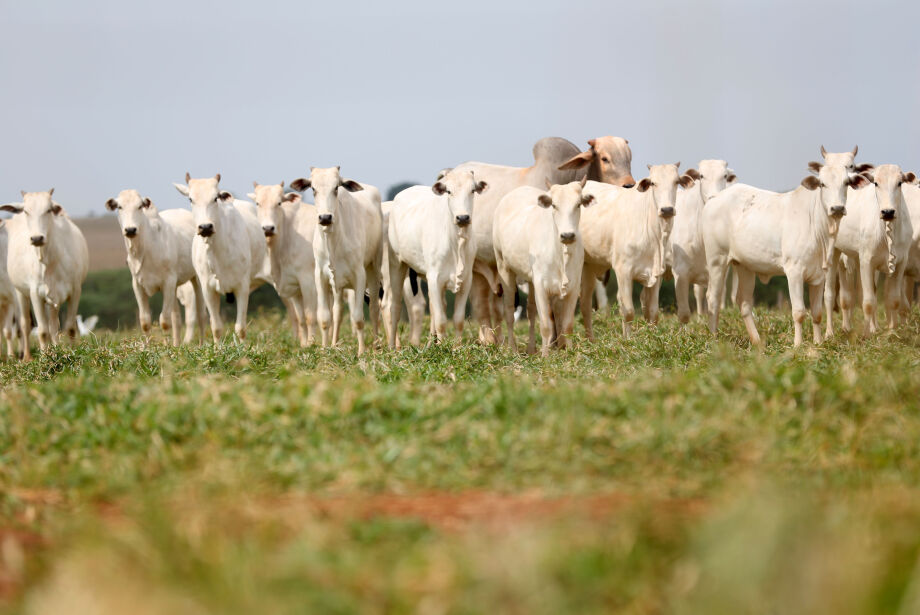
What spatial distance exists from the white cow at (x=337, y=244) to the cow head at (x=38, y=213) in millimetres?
3361

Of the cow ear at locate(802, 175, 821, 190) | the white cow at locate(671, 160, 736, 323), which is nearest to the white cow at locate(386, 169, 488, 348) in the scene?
the white cow at locate(671, 160, 736, 323)

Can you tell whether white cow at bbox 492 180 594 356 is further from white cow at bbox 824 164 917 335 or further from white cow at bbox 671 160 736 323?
white cow at bbox 824 164 917 335

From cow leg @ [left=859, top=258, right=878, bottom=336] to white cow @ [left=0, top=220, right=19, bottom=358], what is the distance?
12123 mm

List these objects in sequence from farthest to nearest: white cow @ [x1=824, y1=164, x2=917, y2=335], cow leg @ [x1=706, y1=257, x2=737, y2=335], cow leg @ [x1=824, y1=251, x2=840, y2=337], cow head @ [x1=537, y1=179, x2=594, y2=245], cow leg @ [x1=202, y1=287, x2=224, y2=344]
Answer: cow leg @ [x1=202, y1=287, x2=224, y2=344] → cow leg @ [x1=706, y1=257, x2=737, y2=335] → cow leg @ [x1=824, y1=251, x2=840, y2=337] → white cow @ [x1=824, y1=164, x2=917, y2=335] → cow head @ [x1=537, y1=179, x2=594, y2=245]

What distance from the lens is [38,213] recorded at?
49.4ft

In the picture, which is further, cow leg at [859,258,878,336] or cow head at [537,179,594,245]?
cow leg at [859,258,878,336]

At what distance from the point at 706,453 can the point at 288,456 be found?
81.5 inches

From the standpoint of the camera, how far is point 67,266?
15766 millimetres

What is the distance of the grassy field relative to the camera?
A: 141 inches

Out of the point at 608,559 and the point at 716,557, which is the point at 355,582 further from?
the point at 716,557

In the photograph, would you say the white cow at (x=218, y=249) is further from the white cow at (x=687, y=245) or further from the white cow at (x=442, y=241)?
the white cow at (x=687, y=245)

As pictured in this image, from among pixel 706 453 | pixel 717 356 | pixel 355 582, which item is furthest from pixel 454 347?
pixel 355 582

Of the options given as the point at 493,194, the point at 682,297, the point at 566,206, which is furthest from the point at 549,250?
the point at 493,194

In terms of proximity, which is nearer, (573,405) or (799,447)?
(799,447)
